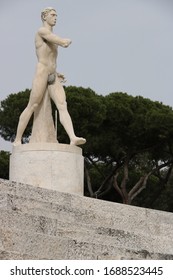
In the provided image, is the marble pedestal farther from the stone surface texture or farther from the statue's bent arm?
the statue's bent arm

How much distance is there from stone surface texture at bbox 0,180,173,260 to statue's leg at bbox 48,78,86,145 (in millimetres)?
2486

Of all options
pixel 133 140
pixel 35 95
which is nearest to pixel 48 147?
pixel 35 95

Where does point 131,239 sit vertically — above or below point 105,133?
below

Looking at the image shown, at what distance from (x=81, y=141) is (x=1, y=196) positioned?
4.38 m

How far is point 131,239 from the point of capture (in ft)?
32.9

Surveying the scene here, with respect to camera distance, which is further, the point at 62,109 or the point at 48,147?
the point at 62,109

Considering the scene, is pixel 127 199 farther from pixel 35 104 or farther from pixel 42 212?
pixel 42 212

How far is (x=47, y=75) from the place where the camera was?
1427 centimetres

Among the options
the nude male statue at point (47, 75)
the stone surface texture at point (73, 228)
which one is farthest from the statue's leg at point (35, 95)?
the stone surface texture at point (73, 228)

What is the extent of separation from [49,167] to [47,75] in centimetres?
212

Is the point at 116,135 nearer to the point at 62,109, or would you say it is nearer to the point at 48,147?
the point at 62,109

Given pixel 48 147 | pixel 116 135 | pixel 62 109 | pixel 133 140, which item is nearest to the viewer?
pixel 48 147

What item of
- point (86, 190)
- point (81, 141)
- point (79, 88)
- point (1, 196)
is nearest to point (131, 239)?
point (1, 196)

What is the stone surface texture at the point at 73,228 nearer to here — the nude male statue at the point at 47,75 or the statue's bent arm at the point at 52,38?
the nude male statue at the point at 47,75
